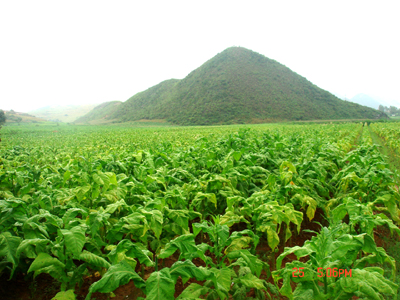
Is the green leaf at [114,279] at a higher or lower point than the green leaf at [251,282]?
higher

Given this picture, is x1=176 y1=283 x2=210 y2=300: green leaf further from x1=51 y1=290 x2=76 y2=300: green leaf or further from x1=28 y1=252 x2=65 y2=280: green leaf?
x1=28 y1=252 x2=65 y2=280: green leaf

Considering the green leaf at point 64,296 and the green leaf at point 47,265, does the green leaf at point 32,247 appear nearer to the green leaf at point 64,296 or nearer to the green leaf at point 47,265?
the green leaf at point 47,265

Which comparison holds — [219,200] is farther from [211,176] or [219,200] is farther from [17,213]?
[17,213]

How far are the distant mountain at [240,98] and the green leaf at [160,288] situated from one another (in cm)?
6881

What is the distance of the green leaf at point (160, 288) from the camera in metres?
1.62

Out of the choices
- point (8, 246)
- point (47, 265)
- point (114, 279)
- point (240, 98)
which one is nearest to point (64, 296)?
point (47, 265)

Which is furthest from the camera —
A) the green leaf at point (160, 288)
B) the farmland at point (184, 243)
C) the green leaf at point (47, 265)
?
the green leaf at point (47, 265)

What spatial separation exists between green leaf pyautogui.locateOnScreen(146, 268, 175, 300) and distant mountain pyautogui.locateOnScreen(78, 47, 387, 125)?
2709 inches

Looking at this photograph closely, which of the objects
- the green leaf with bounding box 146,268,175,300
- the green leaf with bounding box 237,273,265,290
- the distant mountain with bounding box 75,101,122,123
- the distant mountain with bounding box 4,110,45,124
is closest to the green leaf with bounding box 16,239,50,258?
the green leaf with bounding box 146,268,175,300

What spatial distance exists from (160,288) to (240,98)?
3223 inches

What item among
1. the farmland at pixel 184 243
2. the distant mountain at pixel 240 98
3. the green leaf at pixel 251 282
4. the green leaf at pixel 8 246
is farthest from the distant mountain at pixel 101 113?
the green leaf at pixel 251 282

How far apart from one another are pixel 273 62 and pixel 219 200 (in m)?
110

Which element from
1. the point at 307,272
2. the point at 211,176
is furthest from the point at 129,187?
the point at 307,272

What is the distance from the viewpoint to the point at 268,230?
2.72 m
